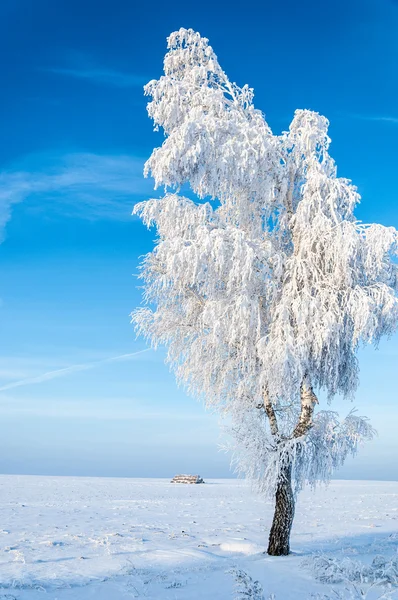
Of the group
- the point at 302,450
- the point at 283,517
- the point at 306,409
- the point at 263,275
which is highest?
the point at 263,275

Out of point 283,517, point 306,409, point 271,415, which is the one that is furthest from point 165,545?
point 306,409

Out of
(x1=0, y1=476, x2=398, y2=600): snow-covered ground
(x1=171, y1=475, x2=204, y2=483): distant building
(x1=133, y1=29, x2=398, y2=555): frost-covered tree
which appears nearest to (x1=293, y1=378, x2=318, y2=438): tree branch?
(x1=133, y1=29, x2=398, y2=555): frost-covered tree

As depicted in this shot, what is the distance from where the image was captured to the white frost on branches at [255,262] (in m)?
12.7

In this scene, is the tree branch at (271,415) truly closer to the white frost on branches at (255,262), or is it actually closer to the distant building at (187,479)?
the white frost on branches at (255,262)

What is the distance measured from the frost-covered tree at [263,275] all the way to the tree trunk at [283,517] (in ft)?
0.09

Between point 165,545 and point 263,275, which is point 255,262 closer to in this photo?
point 263,275

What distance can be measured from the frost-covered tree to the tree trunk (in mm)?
28

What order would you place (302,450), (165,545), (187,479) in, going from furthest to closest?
(187,479) < (165,545) < (302,450)

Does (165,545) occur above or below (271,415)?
below

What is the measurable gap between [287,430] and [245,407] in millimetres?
1261

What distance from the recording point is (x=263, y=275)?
13461mm

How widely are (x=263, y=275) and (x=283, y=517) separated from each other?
5831 mm

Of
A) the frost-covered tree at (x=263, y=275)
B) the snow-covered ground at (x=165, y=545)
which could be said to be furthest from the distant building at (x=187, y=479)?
the frost-covered tree at (x=263, y=275)

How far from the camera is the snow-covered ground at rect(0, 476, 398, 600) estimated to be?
10.2 meters
